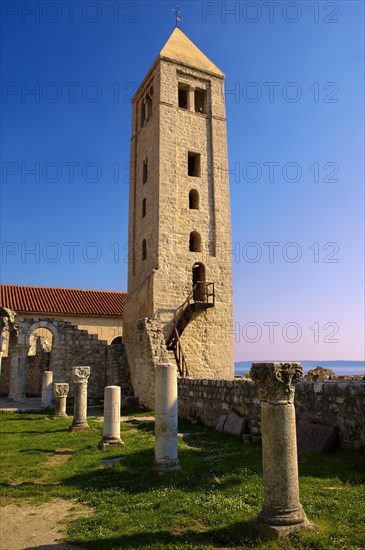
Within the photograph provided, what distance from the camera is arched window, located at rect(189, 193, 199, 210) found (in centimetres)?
2425

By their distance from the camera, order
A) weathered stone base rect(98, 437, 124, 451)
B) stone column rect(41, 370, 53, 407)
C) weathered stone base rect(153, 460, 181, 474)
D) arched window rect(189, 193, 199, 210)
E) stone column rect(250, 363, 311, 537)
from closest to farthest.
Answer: stone column rect(250, 363, 311, 537), weathered stone base rect(153, 460, 181, 474), weathered stone base rect(98, 437, 124, 451), stone column rect(41, 370, 53, 407), arched window rect(189, 193, 199, 210)

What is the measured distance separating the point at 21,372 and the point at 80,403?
32.1 feet

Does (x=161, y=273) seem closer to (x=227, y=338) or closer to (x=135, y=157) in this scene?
(x=227, y=338)

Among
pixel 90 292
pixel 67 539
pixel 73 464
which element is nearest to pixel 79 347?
pixel 90 292

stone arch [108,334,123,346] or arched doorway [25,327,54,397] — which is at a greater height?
stone arch [108,334,123,346]

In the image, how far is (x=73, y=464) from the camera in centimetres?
832

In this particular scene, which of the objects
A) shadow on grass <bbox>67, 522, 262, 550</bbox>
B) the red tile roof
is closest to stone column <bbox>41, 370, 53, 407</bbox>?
the red tile roof

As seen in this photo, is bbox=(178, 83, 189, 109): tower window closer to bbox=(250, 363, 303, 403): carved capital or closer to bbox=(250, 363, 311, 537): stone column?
bbox=(250, 363, 303, 403): carved capital

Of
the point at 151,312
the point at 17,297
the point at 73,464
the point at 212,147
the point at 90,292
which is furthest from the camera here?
the point at 90,292

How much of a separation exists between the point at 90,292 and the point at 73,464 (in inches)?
1098

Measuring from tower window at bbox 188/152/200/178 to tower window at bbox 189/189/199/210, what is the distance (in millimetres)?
1025

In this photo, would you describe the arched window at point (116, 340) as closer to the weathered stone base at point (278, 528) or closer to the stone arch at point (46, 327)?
the stone arch at point (46, 327)

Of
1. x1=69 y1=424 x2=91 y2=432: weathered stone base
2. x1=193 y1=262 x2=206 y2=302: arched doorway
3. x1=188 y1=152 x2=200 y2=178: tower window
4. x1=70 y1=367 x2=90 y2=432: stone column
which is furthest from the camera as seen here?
x1=188 y1=152 x2=200 y2=178: tower window

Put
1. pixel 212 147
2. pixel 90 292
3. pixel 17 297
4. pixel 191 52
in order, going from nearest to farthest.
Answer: pixel 212 147 → pixel 191 52 → pixel 17 297 → pixel 90 292
